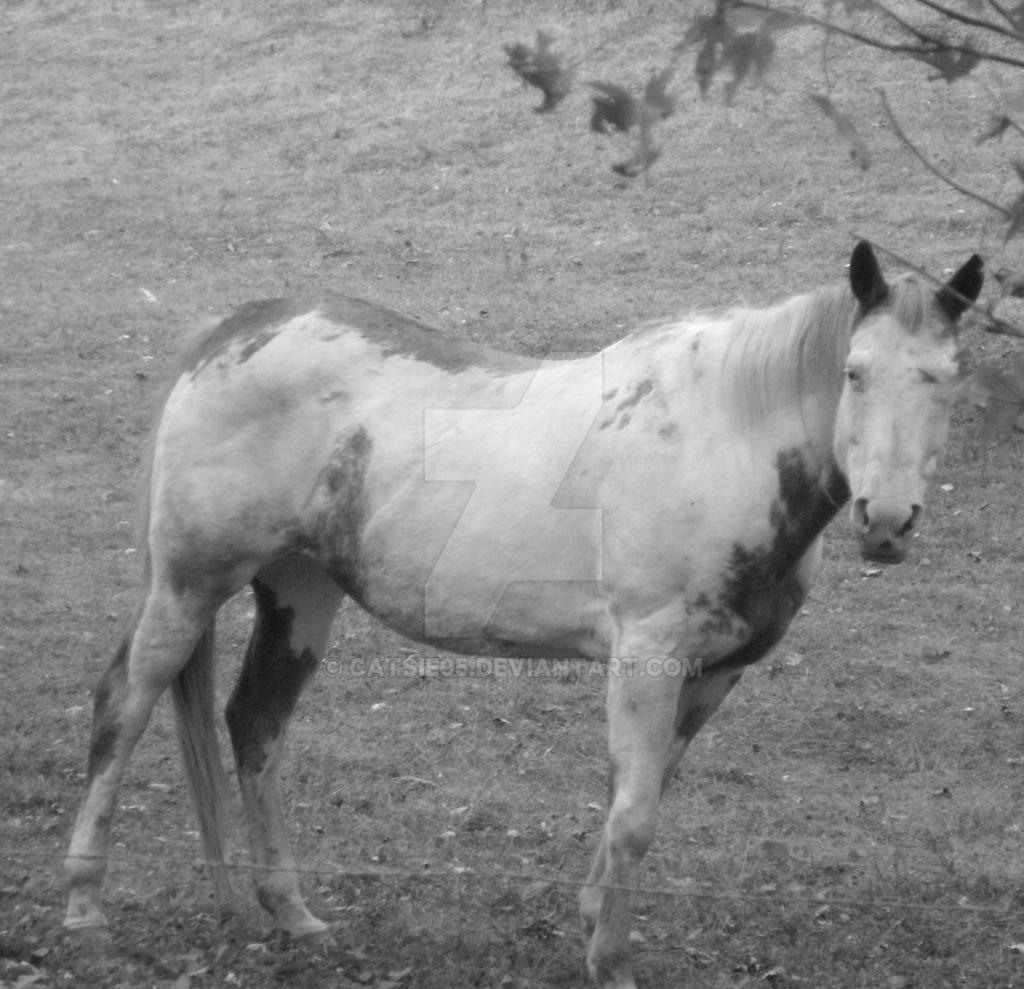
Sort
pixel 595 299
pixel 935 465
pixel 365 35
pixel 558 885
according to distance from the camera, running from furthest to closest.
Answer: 1. pixel 365 35
2. pixel 595 299
3. pixel 558 885
4. pixel 935 465

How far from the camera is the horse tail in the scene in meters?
4.76

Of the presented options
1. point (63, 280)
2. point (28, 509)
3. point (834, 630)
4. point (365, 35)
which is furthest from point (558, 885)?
point (365, 35)

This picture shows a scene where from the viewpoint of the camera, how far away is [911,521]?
11.9ft

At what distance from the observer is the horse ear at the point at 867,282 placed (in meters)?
3.71

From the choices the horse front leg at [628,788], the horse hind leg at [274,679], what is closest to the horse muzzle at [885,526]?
the horse front leg at [628,788]

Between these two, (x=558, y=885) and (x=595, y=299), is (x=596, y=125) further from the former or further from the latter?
(x=595, y=299)

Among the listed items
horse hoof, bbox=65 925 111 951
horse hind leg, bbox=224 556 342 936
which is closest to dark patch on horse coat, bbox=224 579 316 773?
horse hind leg, bbox=224 556 342 936

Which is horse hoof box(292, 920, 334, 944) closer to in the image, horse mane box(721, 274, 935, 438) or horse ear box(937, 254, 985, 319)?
horse mane box(721, 274, 935, 438)

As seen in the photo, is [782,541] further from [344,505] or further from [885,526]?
[344,505]

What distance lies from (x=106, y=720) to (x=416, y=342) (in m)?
1.50

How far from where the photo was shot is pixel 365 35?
62.3 feet

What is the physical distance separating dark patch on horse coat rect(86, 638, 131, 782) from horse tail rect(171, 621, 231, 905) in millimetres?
173

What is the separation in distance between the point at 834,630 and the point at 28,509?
196 inches

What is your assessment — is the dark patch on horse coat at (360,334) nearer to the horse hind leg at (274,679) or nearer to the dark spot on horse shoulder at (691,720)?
the horse hind leg at (274,679)
